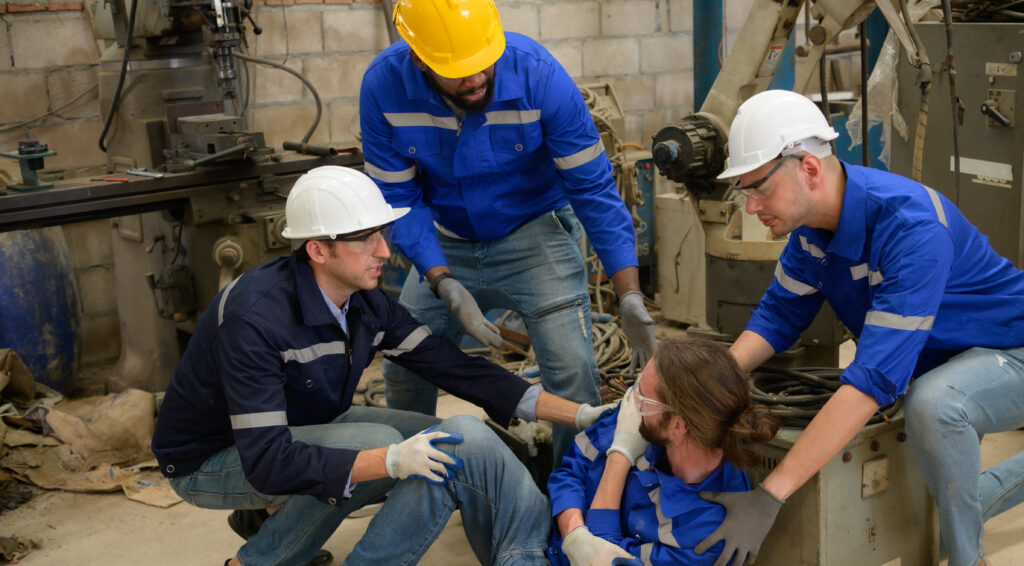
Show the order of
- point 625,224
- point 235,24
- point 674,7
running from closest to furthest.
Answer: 1. point 625,224
2. point 235,24
3. point 674,7

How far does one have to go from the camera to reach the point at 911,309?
189 cm

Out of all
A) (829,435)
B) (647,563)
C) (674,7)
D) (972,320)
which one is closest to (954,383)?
(972,320)

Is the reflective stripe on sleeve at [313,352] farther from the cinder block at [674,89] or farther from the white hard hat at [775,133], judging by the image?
the cinder block at [674,89]

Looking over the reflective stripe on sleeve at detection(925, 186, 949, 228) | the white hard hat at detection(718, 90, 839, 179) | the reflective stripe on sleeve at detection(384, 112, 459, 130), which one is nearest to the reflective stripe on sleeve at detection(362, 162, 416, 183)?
the reflective stripe on sleeve at detection(384, 112, 459, 130)

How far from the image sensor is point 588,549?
198cm

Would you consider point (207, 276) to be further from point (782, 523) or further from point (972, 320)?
point (972, 320)

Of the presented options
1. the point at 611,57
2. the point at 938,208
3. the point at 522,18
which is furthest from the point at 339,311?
the point at 611,57

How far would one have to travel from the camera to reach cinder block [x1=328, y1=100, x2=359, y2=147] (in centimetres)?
447

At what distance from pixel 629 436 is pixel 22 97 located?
9.63 feet

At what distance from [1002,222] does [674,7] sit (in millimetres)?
2526

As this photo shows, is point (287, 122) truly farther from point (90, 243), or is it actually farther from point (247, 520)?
point (247, 520)

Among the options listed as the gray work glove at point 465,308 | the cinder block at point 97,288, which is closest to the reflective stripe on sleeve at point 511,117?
the gray work glove at point 465,308

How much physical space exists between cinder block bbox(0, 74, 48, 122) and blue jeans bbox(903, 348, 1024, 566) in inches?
131

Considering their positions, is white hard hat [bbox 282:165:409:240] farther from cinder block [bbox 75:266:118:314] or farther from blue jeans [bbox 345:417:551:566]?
cinder block [bbox 75:266:118:314]
